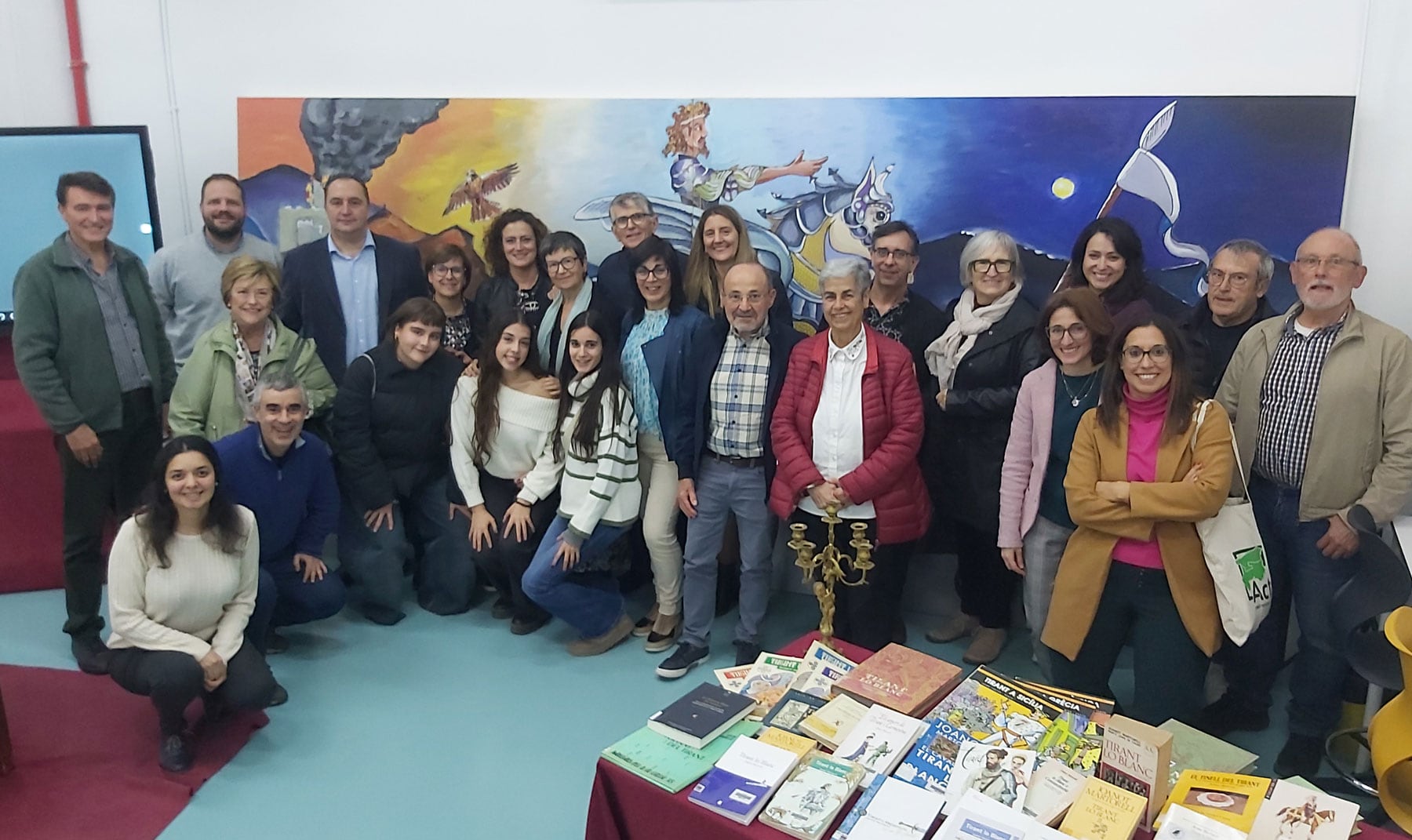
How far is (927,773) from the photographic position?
2021 mm

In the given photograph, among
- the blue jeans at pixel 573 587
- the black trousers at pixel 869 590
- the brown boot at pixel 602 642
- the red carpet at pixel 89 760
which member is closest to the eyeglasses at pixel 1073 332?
the black trousers at pixel 869 590

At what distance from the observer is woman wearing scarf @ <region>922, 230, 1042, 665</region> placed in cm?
337

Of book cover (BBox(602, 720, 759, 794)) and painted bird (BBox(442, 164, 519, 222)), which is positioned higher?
painted bird (BBox(442, 164, 519, 222))

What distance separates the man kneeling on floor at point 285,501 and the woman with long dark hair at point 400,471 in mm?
183

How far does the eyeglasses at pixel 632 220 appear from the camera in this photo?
402 cm

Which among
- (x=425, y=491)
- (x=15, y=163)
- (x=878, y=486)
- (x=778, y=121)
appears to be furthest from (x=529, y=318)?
(x=15, y=163)

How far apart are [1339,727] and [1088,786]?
1868mm

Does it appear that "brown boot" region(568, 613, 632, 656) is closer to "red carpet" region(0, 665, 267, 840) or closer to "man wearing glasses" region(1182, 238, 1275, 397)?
"red carpet" region(0, 665, 267, 840)

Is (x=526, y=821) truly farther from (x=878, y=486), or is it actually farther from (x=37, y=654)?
(x=37, y=654)

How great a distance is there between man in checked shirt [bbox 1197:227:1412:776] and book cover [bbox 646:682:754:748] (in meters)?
1.85

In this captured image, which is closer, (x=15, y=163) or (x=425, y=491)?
(x=425, y=491)

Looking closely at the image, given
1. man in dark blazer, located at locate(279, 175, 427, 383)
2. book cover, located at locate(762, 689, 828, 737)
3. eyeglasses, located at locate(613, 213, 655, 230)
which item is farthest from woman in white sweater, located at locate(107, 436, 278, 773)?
book cover, located at locate(762, 689, 828, 737)

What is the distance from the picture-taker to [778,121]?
163 inches

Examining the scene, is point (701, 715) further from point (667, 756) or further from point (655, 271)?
point (655, 271)
